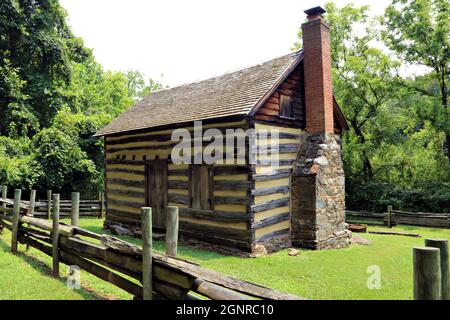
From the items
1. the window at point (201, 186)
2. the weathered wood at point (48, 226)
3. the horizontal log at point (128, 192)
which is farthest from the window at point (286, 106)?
the weathered wood at point (48, 226)

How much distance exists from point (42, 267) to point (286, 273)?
5759 millimetres

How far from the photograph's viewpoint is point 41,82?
2292 cm

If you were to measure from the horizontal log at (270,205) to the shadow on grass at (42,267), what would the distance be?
5.12m

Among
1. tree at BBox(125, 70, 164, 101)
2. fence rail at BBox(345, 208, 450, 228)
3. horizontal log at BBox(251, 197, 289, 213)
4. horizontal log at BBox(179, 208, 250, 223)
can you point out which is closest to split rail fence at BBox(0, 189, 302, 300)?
horizontal log at BBox(179, 208, 250, 223)

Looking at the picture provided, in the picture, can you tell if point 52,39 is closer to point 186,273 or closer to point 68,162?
point 68,162

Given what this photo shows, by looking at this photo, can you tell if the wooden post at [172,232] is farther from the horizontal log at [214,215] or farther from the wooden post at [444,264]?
the horizontal log at [214,215]

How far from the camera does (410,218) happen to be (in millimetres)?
17750

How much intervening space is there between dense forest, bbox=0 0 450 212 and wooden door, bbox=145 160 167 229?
8.42m

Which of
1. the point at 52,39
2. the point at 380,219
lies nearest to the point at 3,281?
the point at 380,219

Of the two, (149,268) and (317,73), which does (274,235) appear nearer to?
(317,73)

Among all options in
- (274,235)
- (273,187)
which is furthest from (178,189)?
(274,235)

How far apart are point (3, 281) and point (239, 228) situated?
5.98 m

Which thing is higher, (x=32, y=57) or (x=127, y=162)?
(x=32, y=57)

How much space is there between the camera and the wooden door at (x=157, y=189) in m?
12.4
